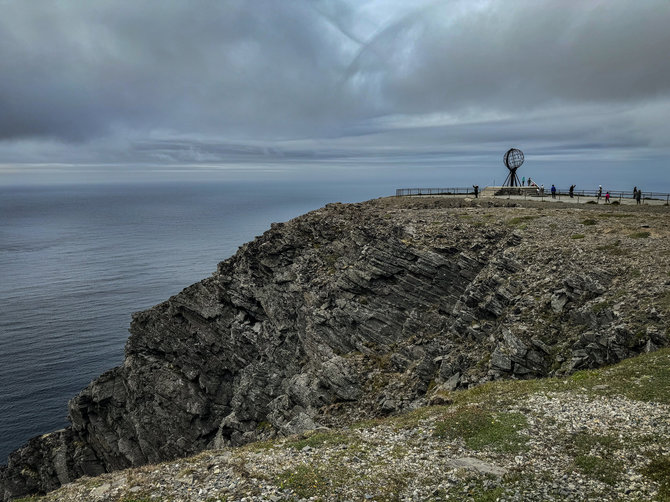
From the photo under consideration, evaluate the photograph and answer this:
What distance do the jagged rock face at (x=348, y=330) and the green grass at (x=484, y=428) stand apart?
25.7ft

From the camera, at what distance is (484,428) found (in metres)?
21.1

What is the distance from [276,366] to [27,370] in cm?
5121

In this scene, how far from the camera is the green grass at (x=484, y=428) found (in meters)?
19.7

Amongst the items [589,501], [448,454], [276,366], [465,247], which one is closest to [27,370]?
[276,366]

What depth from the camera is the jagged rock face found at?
32.0 metres

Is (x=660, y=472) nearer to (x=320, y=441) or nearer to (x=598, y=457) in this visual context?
(x=598, y=457)

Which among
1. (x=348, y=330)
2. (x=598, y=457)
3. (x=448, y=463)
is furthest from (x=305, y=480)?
(x=348, y=330)

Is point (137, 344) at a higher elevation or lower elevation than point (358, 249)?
lower

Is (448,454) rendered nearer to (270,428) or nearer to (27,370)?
(270,428)

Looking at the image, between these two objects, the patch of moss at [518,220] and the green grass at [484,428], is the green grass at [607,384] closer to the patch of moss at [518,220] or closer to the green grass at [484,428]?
the green grass at [484,428]

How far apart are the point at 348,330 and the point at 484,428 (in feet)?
89.6

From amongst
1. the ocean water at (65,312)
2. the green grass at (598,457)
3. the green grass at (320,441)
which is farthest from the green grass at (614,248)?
the ocean water at (65,312)

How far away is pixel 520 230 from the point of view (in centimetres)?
4850

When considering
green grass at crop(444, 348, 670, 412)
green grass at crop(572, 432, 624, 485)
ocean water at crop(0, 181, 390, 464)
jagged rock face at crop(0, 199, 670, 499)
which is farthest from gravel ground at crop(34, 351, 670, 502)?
ocean water at crop(0, 181, 390, 464)
